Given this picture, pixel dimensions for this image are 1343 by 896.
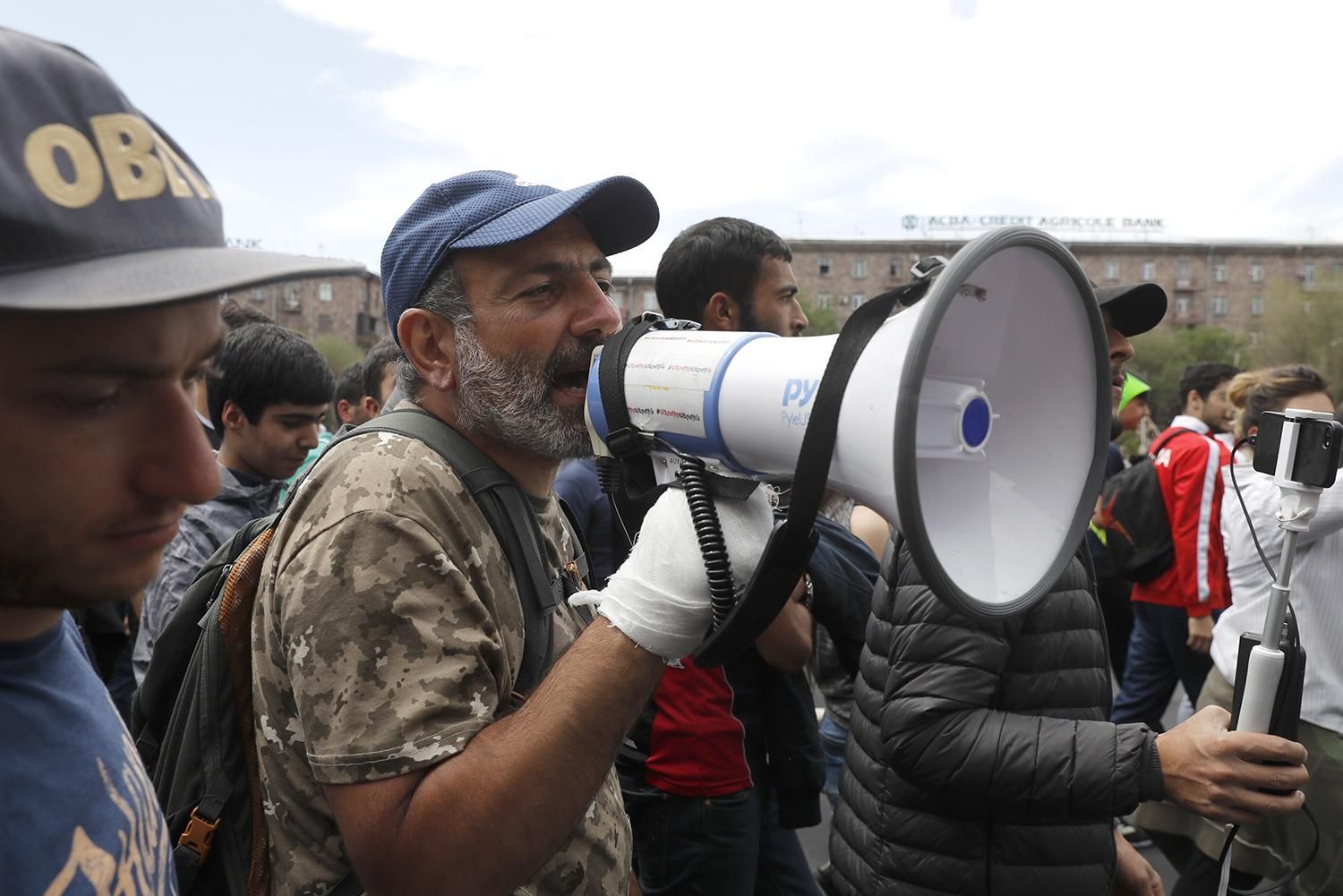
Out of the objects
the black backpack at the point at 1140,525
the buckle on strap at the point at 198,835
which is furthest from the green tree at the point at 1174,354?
the buckle on strap at the point at 198,835

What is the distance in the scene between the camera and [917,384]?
104 cm

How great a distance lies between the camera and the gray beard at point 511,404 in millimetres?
1659

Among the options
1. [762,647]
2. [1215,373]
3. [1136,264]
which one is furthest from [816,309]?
[762,647]

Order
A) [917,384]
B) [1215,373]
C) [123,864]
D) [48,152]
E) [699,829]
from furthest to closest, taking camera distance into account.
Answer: [1215,373], [699,829], [917,384], [123,864], [48,152]

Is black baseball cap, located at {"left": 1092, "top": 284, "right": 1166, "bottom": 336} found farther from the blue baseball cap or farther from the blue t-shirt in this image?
the blue t-shirt

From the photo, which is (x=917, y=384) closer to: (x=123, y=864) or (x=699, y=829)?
(x=123, y=864)

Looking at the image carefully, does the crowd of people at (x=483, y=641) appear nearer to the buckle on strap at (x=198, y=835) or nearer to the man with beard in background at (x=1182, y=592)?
the buckle on strap at (x=198, y=835)

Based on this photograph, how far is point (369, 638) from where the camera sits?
4.18ft

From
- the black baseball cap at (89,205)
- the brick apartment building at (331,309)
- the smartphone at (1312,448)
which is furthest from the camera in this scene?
the brick apartment building at (331,309)

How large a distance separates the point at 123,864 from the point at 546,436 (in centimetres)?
92

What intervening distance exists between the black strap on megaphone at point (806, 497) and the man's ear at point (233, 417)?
7.90 feet

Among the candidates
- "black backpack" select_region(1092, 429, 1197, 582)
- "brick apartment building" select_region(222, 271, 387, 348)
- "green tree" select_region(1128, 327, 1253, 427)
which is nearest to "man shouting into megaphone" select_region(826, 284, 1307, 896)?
"black backpack" select_region(1092, 429, 1197, 582)

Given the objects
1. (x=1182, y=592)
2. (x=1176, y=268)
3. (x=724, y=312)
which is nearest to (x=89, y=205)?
(x=724, y=312)

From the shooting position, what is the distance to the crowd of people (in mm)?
836
